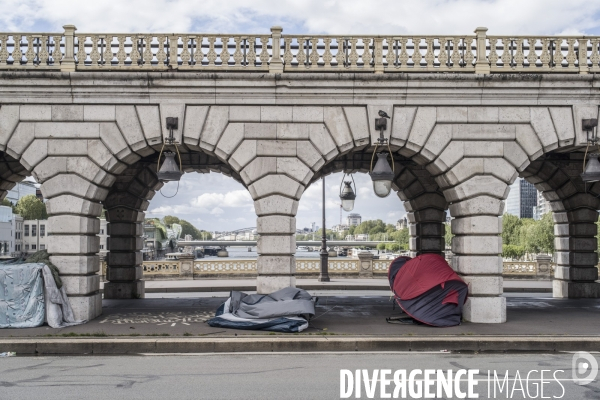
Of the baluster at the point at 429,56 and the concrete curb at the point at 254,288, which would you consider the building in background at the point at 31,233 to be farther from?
the baluster at the point at 429,56

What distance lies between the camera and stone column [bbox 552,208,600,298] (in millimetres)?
19672

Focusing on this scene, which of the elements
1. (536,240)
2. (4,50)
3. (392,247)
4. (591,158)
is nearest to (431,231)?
(591,158)

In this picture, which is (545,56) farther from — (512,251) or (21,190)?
(21,190)

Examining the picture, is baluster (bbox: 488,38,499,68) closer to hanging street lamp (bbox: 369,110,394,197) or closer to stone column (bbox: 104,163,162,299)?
hanging street lamp (bbox: 369,110,394,197)

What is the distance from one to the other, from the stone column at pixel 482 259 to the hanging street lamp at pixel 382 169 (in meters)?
1.89

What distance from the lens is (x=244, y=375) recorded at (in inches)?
372

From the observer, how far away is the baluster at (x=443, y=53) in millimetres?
14500

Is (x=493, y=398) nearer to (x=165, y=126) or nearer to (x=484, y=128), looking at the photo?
(x=484, y=128)

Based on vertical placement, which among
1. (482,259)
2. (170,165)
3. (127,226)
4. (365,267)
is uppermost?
(170,165)

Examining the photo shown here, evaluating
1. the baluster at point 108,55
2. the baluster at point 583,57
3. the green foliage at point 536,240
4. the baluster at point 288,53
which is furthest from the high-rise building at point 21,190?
the baluster at point 583,57

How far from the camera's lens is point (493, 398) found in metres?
8.16

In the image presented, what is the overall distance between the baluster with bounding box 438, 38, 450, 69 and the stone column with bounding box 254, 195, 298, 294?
4.86 meters

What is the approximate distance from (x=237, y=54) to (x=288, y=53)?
1.21 metres

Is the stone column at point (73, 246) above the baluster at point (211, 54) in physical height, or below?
below
